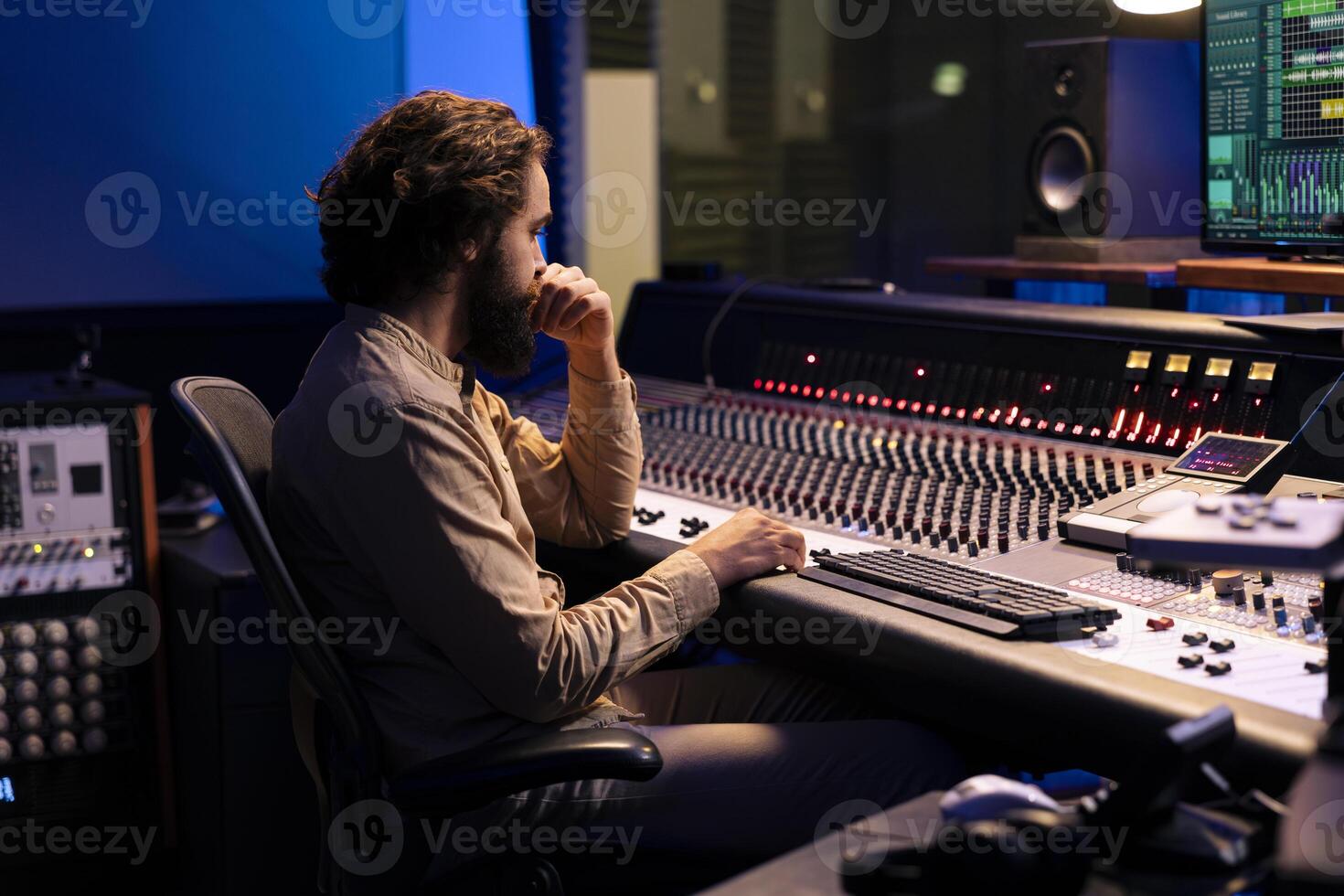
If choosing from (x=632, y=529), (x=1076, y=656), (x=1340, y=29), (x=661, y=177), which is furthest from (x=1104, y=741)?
(x=661, y=177)

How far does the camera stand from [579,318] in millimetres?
1923

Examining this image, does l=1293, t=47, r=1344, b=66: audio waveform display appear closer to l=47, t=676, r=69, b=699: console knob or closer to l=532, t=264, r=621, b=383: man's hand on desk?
l=532, t=264, r=621, b=383: man's hand on desk

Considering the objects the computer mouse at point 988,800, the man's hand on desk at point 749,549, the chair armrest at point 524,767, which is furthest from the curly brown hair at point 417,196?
the computer mouse at point 988,800

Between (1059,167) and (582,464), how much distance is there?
4.13 feet

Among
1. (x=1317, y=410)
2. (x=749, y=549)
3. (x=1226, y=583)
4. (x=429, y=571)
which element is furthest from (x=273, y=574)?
(x=1317, y=410)

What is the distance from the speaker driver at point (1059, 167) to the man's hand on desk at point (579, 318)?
1077mm

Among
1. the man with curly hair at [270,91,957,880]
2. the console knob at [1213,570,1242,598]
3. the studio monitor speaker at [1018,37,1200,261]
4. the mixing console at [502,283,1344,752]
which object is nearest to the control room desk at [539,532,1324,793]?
the mixing console at [502,283,1344,752]

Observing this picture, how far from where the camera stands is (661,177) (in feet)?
13.7

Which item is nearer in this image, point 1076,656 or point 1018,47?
point 1076,656

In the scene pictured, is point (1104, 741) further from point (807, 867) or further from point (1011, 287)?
point (1011, 287)

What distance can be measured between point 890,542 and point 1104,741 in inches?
21.7

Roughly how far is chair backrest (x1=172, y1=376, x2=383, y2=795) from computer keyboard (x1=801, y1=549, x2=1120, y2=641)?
0.59 metres

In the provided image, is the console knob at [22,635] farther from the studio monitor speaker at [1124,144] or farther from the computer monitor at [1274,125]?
the computer monitor at [1274,125]

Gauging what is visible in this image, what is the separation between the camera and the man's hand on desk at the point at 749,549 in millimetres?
1646
